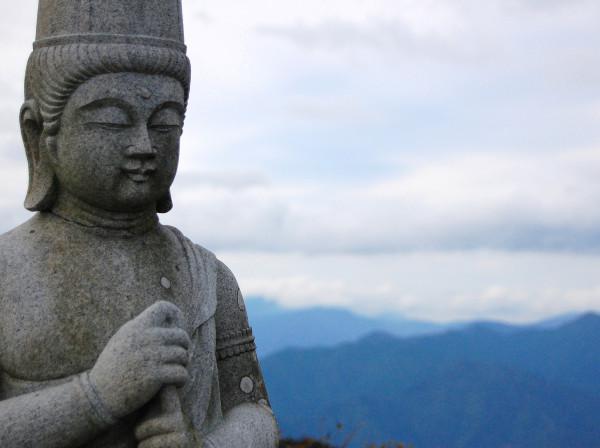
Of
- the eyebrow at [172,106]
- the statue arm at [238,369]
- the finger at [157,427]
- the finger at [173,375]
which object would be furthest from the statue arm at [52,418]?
the eyebrow at [172,106]

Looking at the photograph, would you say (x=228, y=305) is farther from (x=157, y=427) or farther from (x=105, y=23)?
(x=105, y=23)

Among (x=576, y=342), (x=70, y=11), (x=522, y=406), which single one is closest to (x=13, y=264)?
(x=70, y=11)

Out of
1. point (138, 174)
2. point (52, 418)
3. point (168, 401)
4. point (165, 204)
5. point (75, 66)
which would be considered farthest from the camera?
point (165, 204)

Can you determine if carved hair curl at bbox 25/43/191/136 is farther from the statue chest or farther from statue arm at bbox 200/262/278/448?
statue arm at bbox 200/262/278/448

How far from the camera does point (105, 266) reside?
4.82m

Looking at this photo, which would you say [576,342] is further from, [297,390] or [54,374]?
[54,374]

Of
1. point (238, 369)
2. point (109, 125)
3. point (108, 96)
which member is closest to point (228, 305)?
point (238, 369)

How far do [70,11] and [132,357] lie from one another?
5.84 feet

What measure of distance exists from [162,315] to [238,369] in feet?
2.92

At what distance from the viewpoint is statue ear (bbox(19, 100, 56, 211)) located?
4.91 m

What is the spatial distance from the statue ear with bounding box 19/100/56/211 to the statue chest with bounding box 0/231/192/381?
318 millimetres

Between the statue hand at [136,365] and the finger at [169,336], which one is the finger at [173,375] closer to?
the statue hand at [136,365]

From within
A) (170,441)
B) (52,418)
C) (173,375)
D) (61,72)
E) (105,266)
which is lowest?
(170,441)

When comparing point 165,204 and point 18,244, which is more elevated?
point 165,204
